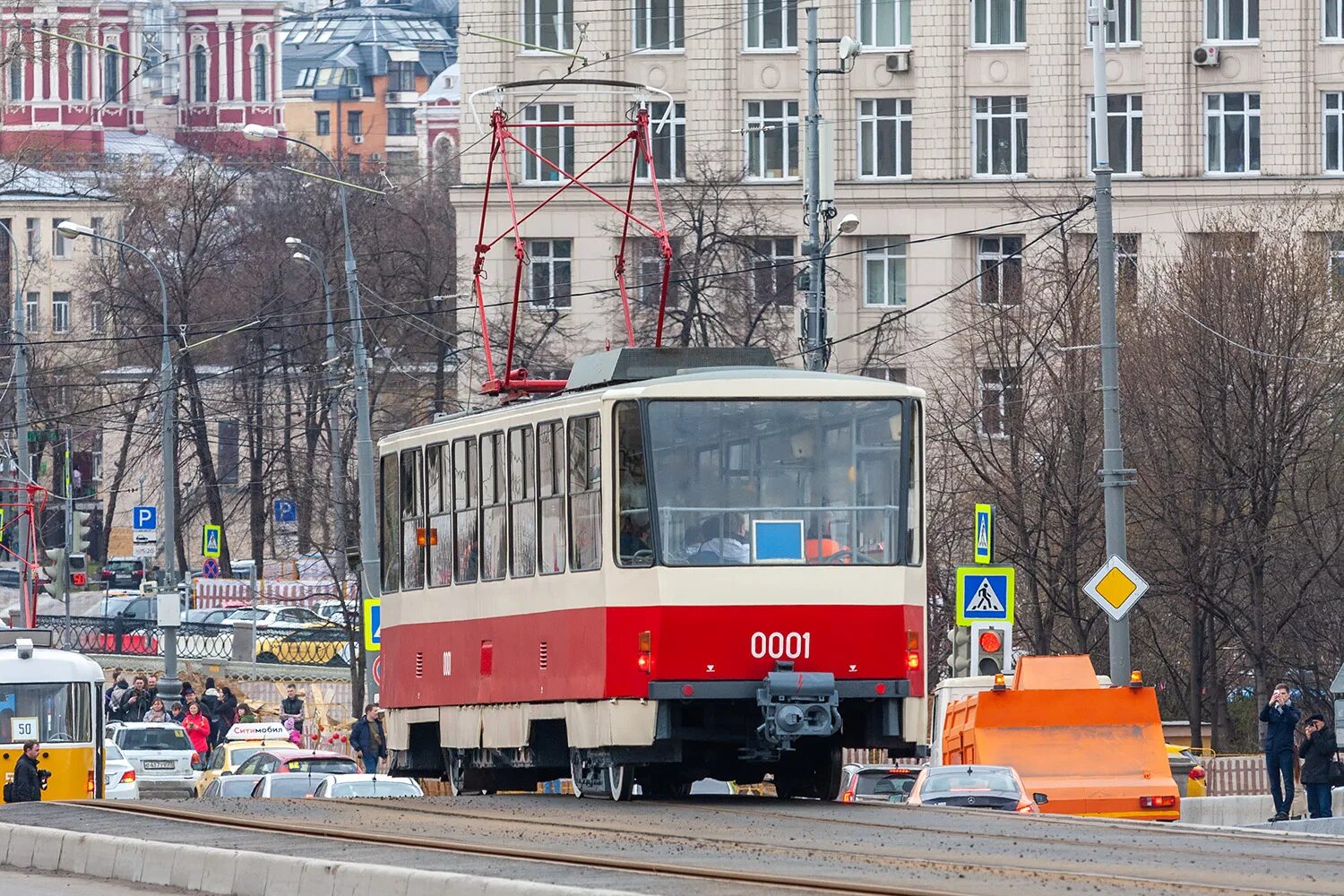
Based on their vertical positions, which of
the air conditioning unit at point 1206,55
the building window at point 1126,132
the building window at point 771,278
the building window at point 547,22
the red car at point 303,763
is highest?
the building window at point 547,22

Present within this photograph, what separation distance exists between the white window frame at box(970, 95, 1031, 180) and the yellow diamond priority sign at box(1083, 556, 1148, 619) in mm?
39715

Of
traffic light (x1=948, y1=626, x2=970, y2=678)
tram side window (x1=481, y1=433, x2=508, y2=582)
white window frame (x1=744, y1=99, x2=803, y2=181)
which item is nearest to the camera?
tram side window (x1=481, y1=433, x2=508, y2=582)

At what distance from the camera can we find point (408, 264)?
249ft

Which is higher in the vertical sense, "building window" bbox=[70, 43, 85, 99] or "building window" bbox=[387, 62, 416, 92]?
"building window" bbox=[387, 62, 416, 92]

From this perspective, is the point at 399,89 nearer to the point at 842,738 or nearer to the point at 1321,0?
the point at 1321,0

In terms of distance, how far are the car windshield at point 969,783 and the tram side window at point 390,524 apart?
4.40 meters

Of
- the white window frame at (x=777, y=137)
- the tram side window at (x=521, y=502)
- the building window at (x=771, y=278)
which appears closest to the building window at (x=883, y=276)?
the building window at (x=771, y=278)

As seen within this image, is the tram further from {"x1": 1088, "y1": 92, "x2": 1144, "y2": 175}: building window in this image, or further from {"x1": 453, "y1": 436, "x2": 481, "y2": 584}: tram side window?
{"x1": 1088, "y1": 92, "x2": 1144, "y2": 175}: building window

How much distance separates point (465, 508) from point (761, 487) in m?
3.33

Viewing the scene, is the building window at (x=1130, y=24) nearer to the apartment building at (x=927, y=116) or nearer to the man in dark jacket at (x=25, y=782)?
the apartment building at (x=927, y=116)

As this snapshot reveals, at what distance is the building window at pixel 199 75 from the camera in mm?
177700

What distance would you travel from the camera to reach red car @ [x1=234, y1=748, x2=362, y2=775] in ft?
97.2

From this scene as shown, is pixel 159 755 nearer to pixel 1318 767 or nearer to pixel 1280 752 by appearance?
pixel 1280 752

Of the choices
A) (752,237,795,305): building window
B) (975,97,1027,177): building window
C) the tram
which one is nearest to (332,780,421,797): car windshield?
the tram
